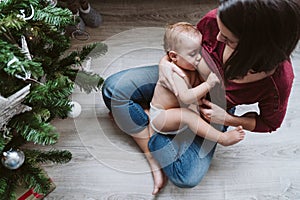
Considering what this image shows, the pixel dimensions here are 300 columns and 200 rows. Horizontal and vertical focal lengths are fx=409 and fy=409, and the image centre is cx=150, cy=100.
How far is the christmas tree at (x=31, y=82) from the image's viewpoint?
0.75 meters

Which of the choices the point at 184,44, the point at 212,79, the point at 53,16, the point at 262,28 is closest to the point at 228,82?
the point at 212,79

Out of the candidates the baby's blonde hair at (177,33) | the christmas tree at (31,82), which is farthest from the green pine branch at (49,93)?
the baby's blonde hair at (177,33)

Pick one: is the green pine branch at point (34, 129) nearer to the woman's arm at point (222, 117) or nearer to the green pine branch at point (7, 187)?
the green pine branch at point (7, 187)

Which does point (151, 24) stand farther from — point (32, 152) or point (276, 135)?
point (32, 152)

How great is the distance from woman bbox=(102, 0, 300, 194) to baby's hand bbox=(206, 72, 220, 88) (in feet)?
0.06

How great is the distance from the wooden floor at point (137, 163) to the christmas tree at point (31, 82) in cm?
23

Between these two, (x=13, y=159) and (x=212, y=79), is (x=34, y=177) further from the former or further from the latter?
(x=212, y=79)

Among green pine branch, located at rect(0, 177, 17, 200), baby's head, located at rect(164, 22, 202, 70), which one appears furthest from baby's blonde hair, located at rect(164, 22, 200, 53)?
green pine branch, located at rect(0, 177, 17, 200)

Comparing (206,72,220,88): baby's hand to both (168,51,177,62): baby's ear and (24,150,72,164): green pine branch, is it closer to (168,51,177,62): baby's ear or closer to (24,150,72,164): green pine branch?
(168,51,177,62): baby's ear

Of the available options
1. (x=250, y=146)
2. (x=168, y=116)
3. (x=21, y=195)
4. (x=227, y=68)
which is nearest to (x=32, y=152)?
(x=21, y=195)

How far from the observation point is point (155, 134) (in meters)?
1.21

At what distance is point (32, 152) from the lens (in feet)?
3.17

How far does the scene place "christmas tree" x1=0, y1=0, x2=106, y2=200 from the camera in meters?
0.75

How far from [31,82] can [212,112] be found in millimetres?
502
